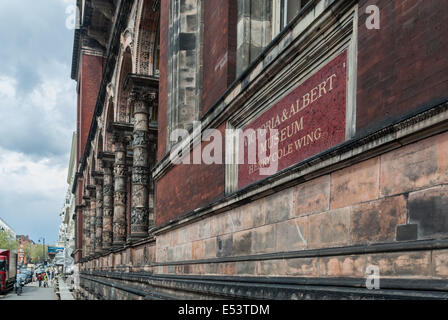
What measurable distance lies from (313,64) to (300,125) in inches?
20.9

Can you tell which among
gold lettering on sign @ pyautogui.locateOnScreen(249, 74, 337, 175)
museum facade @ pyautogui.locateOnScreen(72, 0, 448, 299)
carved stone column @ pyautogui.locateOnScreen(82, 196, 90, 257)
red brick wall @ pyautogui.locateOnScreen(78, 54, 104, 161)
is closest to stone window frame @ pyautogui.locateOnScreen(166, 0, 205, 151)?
museum facade @ pyautogui.locateOnScreen(72, 0, 448, 299)

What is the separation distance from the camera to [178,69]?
8.56 m

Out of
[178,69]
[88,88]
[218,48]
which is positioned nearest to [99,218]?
[88,88]

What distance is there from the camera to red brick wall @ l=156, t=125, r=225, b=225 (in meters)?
6.30

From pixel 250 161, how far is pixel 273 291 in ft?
5.12

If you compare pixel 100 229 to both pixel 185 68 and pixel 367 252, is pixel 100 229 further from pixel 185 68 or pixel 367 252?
pixel 367 252

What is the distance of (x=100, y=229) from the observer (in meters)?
24.5

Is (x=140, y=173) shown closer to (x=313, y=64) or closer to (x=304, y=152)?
(x=304, y=152)

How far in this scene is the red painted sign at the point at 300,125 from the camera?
12.3 ft

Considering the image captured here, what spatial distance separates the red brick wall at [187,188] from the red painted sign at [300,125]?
2.89 feet

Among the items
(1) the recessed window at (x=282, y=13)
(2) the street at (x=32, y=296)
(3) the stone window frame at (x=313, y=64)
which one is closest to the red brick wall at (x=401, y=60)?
(3) the stone window frame at (x=313, y=64)

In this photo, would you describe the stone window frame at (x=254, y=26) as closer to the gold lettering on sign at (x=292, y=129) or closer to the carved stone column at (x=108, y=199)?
the gold lettering on sign at (x=292, y=129)

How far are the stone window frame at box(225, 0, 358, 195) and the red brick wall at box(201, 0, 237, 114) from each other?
1.02 meters
